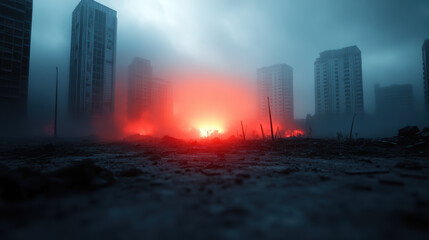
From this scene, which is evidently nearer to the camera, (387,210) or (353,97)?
(387,210)

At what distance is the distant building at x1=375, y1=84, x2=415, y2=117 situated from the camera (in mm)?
62000

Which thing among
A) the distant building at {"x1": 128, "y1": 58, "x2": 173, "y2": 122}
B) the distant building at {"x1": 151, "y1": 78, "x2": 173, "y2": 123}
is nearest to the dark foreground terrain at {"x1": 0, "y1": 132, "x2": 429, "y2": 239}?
the distant building at {"x1": 128, "y1": 58, "x2": 173, "y2": 122}

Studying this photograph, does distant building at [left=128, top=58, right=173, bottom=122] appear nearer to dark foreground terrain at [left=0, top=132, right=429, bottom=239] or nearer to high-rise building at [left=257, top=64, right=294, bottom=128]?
high-rise building at [left=257, top=64, right=294, bottom=128]

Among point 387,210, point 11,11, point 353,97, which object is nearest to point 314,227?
point 387,210

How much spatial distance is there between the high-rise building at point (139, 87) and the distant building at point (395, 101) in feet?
272

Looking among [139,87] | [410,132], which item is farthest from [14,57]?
[410,132]

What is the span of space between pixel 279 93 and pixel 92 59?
64349mm

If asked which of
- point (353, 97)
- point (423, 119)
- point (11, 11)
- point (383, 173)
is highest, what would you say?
point (11, 11)

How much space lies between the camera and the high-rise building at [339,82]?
2238 inches

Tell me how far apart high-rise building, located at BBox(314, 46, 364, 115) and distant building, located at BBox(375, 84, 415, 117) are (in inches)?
653

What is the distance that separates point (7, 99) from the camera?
26.7 m

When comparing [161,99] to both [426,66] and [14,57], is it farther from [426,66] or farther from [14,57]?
[426,66]

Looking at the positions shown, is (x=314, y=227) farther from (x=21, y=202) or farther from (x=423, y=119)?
(x=423, y=119)

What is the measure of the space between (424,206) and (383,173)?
2.93 meters
